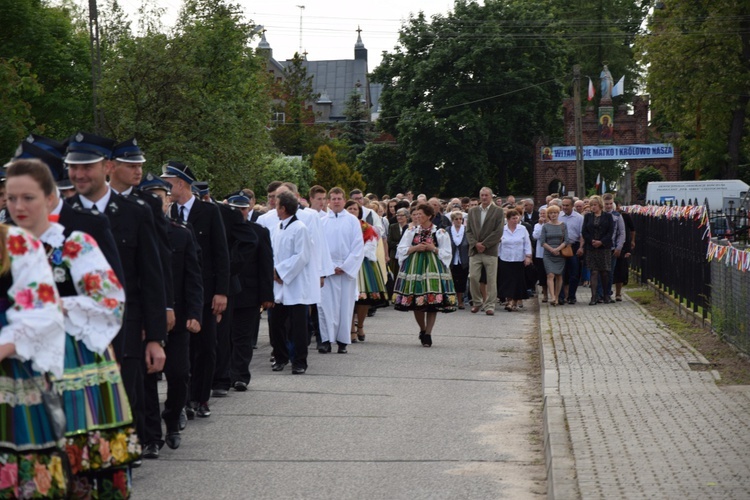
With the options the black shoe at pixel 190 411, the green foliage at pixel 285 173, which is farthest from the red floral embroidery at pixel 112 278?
the green foliage at pixel 285 173

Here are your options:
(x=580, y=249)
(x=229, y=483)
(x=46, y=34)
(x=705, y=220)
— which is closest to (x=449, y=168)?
(x=46, y=34)

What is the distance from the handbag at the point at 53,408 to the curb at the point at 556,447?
2848mm

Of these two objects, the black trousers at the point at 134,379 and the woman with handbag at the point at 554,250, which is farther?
the woman with handbag at the point at 554,250

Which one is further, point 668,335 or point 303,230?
point 668,335

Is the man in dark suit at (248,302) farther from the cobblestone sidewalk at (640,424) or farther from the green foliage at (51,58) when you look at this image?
the green foliage at (51,58)

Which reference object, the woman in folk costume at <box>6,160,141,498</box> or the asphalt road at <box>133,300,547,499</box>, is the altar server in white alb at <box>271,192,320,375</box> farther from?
the woman in folk costume at <box>6,160,141,498</box>

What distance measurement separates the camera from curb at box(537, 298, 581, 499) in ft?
22.7

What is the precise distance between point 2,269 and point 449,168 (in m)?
63.8

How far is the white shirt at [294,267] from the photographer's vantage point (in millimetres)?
13422

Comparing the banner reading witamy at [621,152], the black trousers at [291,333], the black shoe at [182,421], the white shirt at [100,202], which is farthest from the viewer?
the banner reading witamy at [621,152]

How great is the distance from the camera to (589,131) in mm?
79625

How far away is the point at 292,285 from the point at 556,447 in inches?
229

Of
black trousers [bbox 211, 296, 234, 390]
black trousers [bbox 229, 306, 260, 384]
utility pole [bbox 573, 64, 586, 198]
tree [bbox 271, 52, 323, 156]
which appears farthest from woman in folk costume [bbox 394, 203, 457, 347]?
tree [bbox 271, 52, 323, 156]

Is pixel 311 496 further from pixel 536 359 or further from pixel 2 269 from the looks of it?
pixel 536 359
